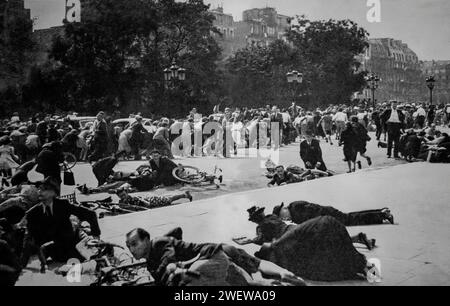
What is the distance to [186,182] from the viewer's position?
44.2ft

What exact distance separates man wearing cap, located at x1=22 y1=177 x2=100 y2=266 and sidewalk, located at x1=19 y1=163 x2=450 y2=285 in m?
0.63

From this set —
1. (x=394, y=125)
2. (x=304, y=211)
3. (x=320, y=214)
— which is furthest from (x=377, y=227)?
(x=394, y=125)

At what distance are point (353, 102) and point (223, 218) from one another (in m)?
42.9

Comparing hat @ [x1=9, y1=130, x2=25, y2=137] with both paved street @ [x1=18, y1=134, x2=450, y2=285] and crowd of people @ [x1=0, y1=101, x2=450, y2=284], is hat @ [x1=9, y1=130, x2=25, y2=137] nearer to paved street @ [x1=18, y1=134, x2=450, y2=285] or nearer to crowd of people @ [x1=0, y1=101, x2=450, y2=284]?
crowd of people @ [x1=0, y1=101, x2=450, y2=284]

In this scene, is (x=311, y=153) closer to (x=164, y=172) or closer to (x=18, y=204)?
(x=164, y=172)

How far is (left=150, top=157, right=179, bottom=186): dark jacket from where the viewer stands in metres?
13.3

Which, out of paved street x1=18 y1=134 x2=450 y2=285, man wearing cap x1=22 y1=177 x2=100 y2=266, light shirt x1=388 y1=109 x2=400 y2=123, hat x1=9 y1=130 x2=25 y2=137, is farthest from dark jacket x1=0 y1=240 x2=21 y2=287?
light shirt x1=388 y1=109 x2=400 y2=123

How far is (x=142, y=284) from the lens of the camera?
5.62 metres

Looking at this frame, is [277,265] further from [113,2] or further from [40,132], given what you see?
[113,2]

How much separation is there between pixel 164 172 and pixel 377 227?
6473mm

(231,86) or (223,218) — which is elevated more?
(231,86)

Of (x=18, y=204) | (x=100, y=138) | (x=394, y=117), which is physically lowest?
(x=18, y=204)
